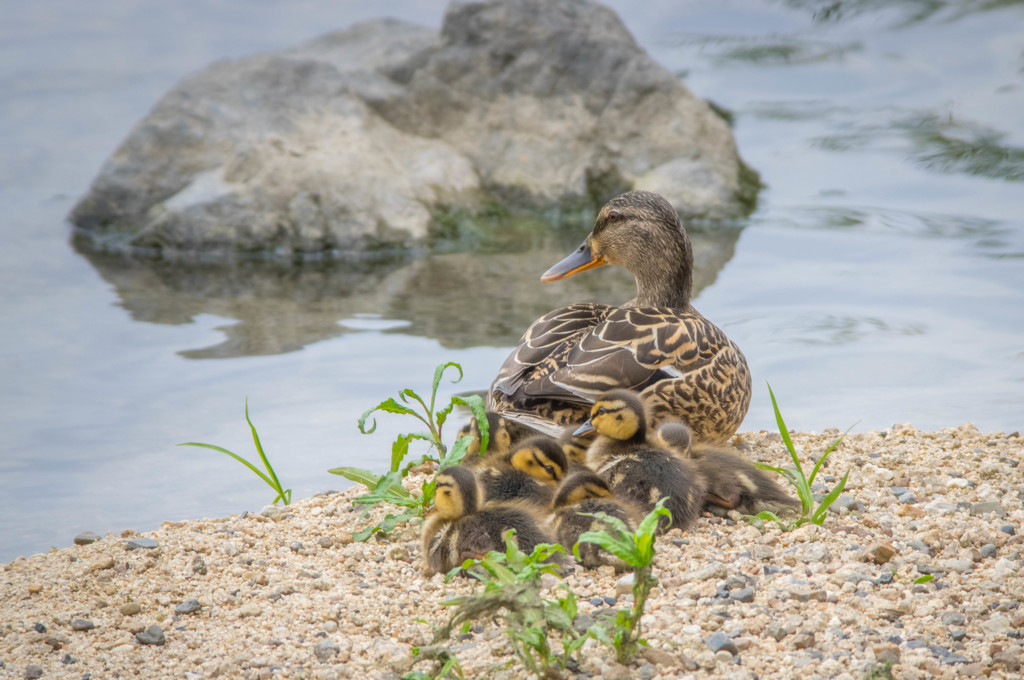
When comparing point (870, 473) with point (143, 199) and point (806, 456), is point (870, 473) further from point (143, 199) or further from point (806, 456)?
point (143, 199)

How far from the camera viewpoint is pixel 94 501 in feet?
14.2

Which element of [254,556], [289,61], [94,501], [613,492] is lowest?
[94,501]

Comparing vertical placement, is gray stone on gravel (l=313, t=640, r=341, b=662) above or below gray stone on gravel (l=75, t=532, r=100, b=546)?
above

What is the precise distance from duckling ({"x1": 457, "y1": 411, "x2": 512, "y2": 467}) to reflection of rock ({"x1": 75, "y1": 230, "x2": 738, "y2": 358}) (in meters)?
2.28

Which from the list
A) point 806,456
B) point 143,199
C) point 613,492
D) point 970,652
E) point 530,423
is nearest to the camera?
point 970,652

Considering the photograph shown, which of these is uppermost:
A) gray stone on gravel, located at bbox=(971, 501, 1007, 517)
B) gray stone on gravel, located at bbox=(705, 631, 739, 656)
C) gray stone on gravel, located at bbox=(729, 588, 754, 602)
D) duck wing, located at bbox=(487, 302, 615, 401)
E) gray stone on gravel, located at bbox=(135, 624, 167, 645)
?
duck wing, located at bbox=(487, 302, 615, 401)

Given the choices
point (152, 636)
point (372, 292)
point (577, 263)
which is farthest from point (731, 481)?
point (372, 292)

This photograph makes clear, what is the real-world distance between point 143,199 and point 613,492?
6002 mm

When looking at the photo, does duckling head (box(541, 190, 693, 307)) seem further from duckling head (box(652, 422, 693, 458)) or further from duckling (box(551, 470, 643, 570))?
duckling (box(551, 470, 643, 570))

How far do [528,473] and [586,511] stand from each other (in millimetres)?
374

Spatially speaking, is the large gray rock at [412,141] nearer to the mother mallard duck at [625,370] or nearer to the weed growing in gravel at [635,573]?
the mother mallard duck at [625,370]

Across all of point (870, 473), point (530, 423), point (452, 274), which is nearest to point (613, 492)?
point (530, 423)

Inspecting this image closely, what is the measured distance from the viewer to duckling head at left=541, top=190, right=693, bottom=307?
4.68 meters

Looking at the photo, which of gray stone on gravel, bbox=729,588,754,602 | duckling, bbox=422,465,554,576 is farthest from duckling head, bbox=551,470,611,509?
gray stone on gravel, bbox=729,588,754,602
